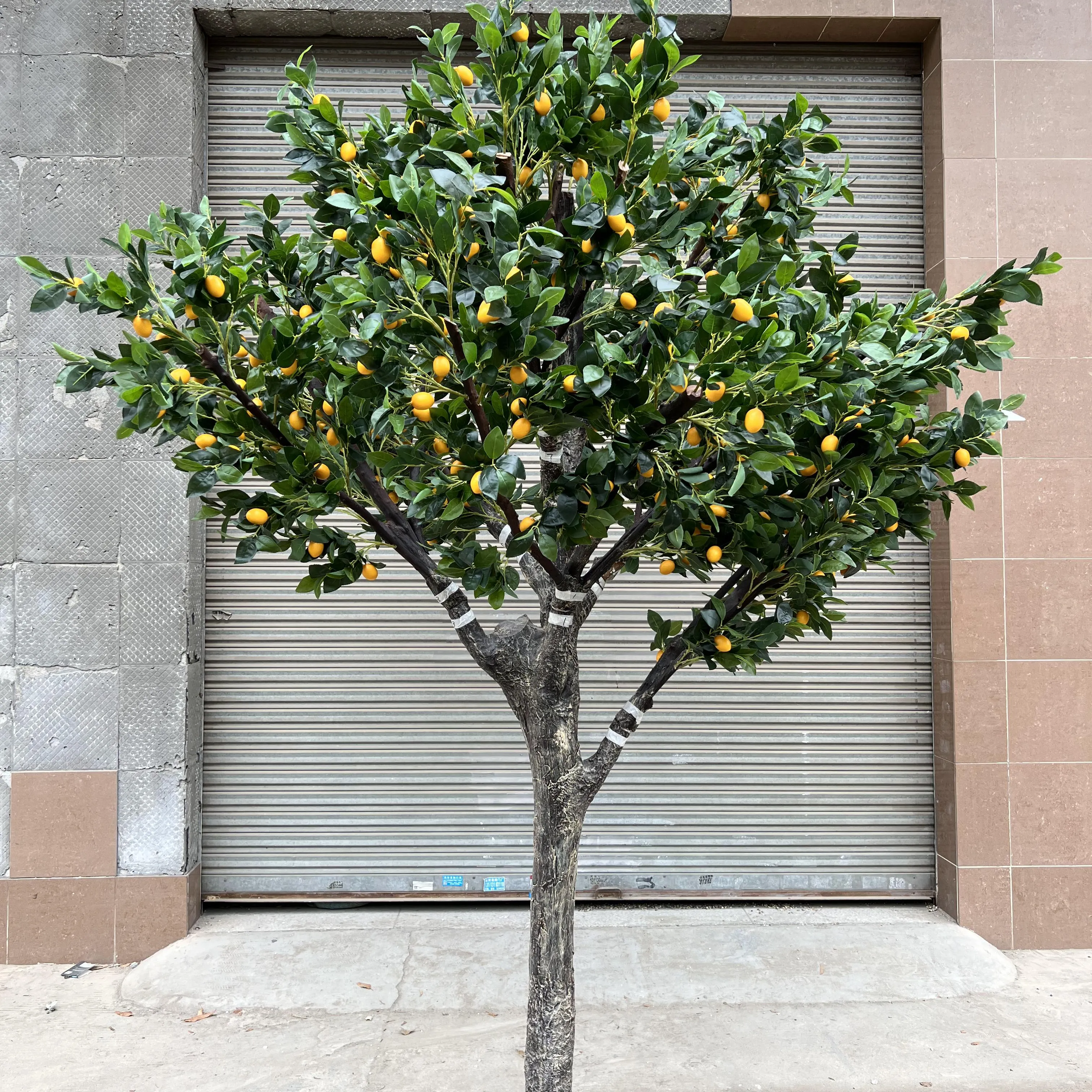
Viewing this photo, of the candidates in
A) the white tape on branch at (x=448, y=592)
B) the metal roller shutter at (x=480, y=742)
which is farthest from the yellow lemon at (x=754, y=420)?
the metal roller shutter at (x=480, y=742)

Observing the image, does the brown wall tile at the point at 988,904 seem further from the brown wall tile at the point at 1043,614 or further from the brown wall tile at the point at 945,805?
the brown wall tile at the point at 1043,614

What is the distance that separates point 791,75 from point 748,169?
3.52 metres

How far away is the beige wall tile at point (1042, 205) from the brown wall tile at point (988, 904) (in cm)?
351

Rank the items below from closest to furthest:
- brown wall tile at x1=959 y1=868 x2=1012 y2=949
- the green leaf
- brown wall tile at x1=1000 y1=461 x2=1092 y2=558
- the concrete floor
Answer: the green leaf, the concrete floor, brown wall tile at x1=959 y1=868 x2=1012 y2=949, brown wall tile at x1=1000 y1=461 x2=1092 y2=558

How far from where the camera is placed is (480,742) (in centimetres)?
527

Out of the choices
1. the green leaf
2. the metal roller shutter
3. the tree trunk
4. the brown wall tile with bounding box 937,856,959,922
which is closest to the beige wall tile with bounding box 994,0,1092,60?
the metal roller shutter

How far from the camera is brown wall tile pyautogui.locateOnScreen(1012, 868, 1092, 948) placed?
5031 millimetres

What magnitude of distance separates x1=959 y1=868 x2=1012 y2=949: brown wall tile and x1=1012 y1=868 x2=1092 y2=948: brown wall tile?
0.05m

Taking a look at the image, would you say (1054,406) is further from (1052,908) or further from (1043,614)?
(1052,908)

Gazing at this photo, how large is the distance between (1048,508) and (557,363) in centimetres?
402

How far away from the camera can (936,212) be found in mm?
5262

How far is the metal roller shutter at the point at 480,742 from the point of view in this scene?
525 cm

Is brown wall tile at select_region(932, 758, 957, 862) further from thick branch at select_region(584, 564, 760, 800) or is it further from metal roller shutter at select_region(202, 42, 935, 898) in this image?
thick branch at select_region(584, 564, 760, 800)

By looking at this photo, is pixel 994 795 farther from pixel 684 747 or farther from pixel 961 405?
pixel 961 405
